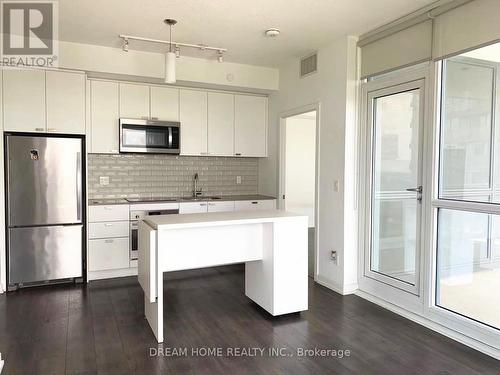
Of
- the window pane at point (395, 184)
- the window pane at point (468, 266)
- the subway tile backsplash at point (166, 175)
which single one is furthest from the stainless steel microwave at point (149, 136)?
the window pane at point (468, 266)

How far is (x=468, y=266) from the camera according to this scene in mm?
3092

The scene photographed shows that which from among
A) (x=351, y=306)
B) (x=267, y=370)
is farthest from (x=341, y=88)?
(x=267, y=370)

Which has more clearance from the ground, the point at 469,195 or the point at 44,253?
the point at 469,195

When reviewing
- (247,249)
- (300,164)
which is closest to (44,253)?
(247,249)

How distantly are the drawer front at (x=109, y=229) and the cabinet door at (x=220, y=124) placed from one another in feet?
5.17

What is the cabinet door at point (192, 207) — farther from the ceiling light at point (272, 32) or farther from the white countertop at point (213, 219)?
the ceiling light at point (272, 32)

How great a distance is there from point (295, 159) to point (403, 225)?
13.5 ft

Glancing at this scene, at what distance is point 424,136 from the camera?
11.0 ft

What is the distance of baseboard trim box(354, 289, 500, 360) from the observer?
2.79 m

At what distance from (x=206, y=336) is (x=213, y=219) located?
95 cm

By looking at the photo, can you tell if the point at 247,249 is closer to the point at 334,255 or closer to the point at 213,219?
the point at 213,219

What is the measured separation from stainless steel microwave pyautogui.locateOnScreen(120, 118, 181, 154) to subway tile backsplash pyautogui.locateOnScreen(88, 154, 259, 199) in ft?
1.14

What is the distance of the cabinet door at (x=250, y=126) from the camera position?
5.56 m

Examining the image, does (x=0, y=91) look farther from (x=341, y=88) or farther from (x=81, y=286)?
Answer: (x=341, y=88)
